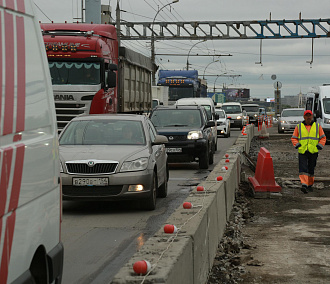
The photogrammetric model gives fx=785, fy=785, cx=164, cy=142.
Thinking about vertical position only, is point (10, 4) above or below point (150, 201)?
above

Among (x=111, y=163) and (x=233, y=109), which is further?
(x=233, y=109)

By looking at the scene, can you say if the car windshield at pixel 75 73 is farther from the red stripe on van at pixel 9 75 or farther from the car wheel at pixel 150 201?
the red stripe on van at pixel 9 75

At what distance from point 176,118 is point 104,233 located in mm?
12195

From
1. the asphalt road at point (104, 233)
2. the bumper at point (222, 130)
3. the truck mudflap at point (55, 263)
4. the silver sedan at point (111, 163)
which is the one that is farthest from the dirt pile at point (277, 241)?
the bumper at point (222, 130)

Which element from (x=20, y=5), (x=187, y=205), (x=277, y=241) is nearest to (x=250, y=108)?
(x=277, y=241)

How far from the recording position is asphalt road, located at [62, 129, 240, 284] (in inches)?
302

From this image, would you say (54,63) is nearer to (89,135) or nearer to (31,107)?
(89,135)

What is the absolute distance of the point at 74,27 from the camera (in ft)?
77.0

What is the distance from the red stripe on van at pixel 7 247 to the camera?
399 cm

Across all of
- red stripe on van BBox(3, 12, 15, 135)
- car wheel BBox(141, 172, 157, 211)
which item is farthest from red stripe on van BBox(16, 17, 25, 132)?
car wheel BBox(141, 172, 157, 211)

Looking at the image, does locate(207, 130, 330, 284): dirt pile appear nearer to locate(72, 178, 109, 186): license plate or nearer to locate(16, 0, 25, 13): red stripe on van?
locate(72, 178, 109, 186): license plate

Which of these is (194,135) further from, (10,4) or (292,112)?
(292,112)

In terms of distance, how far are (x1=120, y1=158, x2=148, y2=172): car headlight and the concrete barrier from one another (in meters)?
1.75

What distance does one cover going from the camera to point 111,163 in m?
Result: 11.6
